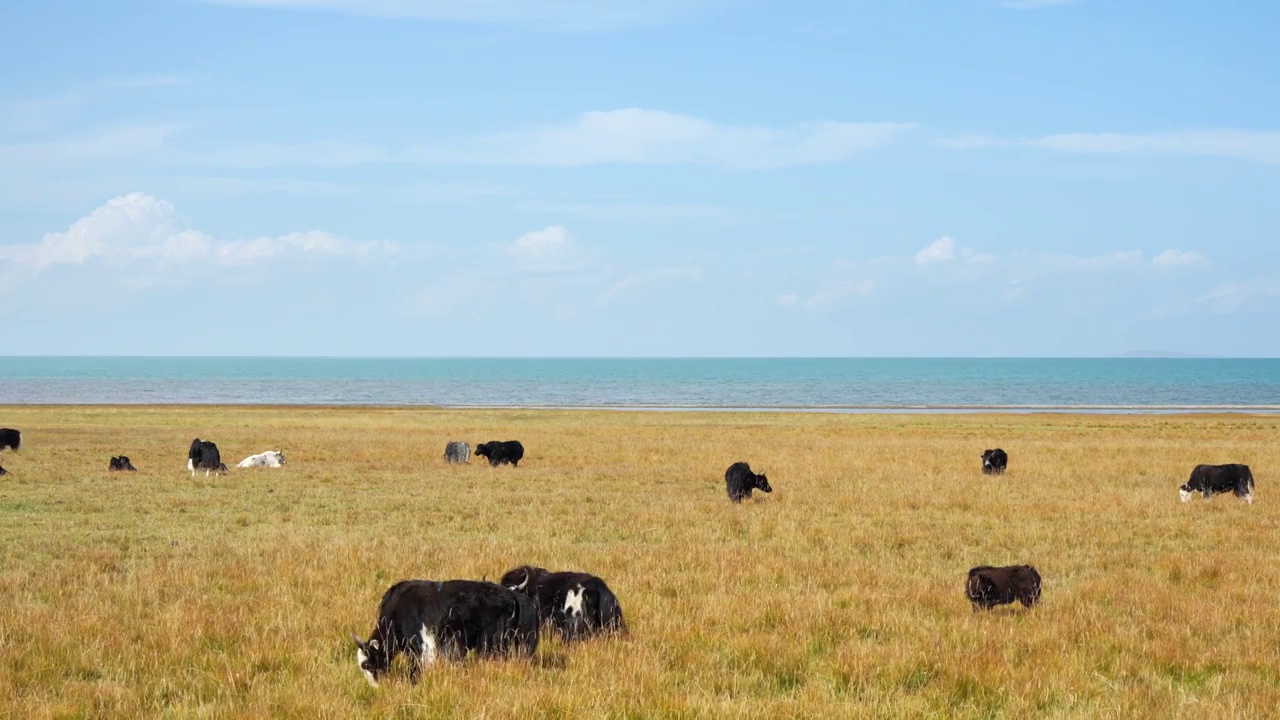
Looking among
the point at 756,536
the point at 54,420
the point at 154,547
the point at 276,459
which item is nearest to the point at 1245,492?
the point at 756,536

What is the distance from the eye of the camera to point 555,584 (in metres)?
10.4

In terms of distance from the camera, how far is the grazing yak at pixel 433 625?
854 cm

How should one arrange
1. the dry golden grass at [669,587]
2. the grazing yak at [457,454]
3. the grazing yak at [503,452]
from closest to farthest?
the dry golden grass at [669,587]
the grazing yak at [503,452]
the grazing yak at [457,454]

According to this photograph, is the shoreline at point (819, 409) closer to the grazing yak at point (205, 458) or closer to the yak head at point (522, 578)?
the grazing yak at point (205, 458)

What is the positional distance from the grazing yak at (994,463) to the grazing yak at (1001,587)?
1836cm

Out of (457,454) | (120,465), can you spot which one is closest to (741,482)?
(457,454)

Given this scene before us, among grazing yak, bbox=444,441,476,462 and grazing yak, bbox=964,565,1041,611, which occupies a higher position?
grazing yak, bbox=964,565,1041,611

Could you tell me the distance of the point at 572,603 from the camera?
10.3m

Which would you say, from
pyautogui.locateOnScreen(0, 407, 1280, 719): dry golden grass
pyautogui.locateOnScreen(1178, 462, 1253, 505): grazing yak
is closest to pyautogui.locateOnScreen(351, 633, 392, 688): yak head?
pyautogui.locateOnScreen(0, 407, 1280, 719): dry golden grass

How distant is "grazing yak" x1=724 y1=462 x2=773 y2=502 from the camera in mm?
22953

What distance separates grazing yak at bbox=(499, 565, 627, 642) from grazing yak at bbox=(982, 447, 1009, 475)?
2187cm

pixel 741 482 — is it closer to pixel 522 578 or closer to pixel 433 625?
pixel 522 578

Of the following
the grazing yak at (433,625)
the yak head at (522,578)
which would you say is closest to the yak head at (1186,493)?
the yak head at (522,578)

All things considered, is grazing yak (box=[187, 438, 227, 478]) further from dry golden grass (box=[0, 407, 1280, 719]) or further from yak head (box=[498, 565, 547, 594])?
yak head (box=[498, 565, 547, 594])
